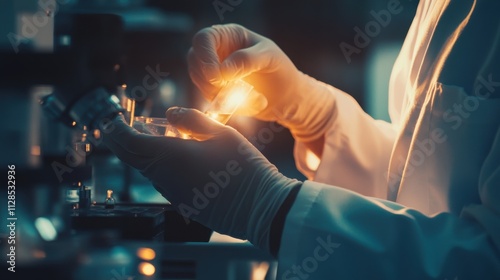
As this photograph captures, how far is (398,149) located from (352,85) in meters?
1.67

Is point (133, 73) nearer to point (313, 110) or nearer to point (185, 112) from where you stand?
point (313, 110)

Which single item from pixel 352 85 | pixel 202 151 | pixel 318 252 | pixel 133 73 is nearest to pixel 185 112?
pixel 202 151

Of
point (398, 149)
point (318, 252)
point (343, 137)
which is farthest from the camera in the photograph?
point (343, 137)

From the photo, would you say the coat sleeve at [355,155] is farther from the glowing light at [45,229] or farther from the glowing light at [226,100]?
the glowing light at [45,229]

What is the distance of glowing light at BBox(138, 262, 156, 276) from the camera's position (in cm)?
111

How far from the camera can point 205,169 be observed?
3.06 feet

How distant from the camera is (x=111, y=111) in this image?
93 cm

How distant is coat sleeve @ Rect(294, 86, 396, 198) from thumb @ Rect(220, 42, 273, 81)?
329mm
